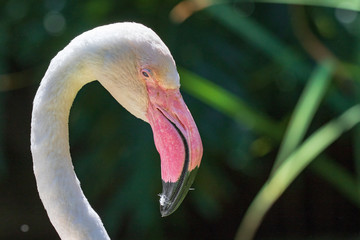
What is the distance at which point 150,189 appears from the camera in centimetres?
308

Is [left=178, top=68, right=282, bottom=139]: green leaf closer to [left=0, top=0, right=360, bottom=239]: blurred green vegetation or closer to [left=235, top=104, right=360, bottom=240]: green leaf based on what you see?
[left=0, top=0, right=360, bottom=239]: blurred green vegetation

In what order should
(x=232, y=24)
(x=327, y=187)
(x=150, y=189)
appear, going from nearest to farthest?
(x=232, y=24) → (x=150, y=189) → (x=327, y=187)

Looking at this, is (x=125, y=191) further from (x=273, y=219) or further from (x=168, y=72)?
(x=168, y=72)

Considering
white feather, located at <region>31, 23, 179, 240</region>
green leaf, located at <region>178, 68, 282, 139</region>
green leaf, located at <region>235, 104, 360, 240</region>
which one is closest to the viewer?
white feather, located at <region>31, 23, 179, 240</region>


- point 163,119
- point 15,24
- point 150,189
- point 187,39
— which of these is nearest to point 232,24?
point 187,39

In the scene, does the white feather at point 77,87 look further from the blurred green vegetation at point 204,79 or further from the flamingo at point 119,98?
the blurred green vegetation at point 204,79

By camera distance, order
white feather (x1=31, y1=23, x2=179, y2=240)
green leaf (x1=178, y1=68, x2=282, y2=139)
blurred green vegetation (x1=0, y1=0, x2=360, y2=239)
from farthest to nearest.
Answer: blurred green vegetation (x1=0, y1=0, x2=360, y2=239)
green leaf (x1=178, y1=68, x2=282, y2=139)
white feather (x1=31, y1=23, x2=179, y2=240)

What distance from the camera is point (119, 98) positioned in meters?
1.45

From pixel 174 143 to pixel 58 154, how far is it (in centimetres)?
23

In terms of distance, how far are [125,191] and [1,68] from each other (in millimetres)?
769

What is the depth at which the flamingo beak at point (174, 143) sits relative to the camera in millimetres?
1383

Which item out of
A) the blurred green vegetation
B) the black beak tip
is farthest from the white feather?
the blurred green vegetation

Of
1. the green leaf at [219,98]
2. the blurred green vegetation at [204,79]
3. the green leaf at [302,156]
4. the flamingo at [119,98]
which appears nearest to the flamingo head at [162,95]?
the flamingo at [119,98]

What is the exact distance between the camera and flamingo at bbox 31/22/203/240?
137 centimetres
